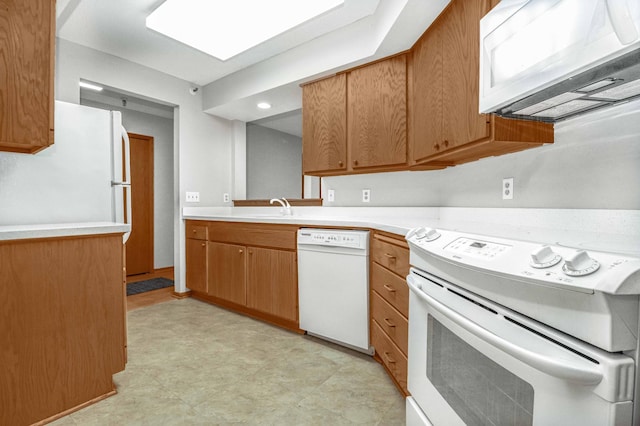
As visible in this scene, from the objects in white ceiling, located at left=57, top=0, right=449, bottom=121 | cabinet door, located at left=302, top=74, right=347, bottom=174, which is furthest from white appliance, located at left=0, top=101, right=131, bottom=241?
cabinet door, located at left=302, top=74, right=347, bottom=174

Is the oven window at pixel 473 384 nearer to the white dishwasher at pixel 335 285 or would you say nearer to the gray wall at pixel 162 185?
the white dishwasher at pixel 335 285

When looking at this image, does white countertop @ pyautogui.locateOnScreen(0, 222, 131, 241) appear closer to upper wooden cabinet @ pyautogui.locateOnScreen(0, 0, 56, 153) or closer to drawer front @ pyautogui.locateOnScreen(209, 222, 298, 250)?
upper wooden cabinet @ pyautogui.locateOnScreen(0, 0, 56, 153)

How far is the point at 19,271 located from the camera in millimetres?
1365

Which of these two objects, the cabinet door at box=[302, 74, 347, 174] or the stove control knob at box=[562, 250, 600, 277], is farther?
the cabinet door at box=[302, 74, 347, 174]

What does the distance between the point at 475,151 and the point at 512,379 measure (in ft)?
4.07

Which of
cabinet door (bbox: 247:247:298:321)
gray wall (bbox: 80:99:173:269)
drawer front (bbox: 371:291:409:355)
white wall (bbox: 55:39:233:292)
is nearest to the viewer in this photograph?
drawer front (bbox: 371:291:409:355)

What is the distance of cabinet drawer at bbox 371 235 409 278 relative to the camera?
1555 mm

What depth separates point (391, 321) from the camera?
1709mm

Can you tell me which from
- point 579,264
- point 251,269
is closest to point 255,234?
point 251,269

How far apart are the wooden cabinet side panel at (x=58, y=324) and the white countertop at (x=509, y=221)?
125 centimetres

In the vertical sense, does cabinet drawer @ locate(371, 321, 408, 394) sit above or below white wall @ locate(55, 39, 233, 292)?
below

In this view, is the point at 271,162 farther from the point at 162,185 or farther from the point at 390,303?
the point at 390,303

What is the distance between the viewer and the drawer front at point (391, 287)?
5.12ft

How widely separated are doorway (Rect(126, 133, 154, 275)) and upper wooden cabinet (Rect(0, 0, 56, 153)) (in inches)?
120
